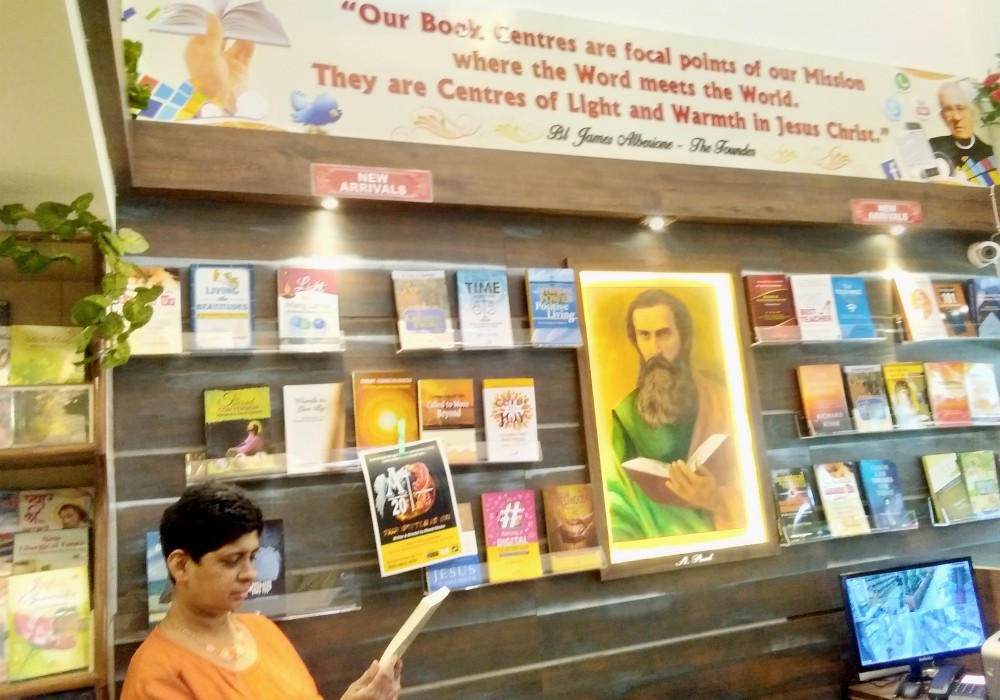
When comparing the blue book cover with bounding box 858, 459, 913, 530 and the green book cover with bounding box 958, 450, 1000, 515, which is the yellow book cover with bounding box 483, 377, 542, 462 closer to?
the blue book cover with bounding box 858, 459, 913, 530

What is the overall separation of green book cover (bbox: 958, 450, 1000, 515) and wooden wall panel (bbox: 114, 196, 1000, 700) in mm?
115

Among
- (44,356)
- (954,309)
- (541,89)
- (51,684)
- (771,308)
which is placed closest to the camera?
(51,684)

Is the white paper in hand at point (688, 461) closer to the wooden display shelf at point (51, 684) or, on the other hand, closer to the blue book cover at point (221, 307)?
the blue book cover at point (221, 307)

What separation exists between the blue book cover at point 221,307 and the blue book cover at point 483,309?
72cm

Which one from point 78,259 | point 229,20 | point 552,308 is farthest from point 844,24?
point 78,259

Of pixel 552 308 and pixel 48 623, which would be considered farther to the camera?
pixel 552 308

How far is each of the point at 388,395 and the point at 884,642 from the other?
204cm

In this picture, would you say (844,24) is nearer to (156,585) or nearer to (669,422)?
(669,422)

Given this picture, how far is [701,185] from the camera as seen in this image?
2963mm

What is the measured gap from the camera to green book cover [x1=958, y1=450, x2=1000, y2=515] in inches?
130

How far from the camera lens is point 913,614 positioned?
2830 millimetres

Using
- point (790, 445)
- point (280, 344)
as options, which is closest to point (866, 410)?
point (790, 445)

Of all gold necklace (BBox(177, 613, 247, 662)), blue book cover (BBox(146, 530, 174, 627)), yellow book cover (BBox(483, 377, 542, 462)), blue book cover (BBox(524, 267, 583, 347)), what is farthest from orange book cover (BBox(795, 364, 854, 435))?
blue book cover (BBox(146, 530, 174, 627))

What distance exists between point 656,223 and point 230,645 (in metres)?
2.11
